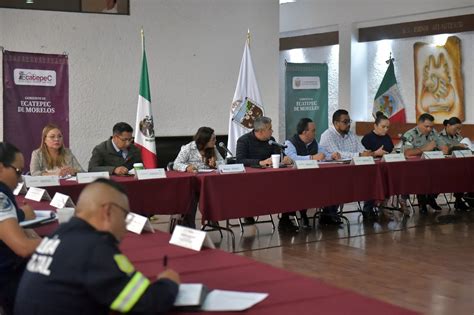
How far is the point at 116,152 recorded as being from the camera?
19.4 feet

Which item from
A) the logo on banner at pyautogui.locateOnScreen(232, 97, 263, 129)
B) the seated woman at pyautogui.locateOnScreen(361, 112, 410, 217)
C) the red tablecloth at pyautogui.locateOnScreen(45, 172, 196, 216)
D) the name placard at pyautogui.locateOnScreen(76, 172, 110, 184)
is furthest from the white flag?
the name placard at pyautogui.locateOnScreen(76, 172, 110, 184)

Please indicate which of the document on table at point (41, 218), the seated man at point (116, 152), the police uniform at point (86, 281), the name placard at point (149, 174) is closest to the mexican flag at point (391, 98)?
the seated man at point (116, 152)

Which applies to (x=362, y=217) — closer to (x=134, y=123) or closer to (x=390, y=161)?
(x=390, y=161)

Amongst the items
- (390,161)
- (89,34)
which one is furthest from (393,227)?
(89,34)

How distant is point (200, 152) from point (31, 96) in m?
2.28

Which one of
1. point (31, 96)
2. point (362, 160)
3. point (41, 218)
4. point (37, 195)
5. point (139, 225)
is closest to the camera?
point (139, 225)

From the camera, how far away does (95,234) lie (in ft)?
6.03

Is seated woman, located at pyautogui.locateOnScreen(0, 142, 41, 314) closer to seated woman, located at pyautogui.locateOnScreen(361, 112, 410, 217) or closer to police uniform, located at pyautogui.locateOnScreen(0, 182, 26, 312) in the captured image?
police uniform, located at pyautogui.locateOnScreen(0, 182, 26, 312)

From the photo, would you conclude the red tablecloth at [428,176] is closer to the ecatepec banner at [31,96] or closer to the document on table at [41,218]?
the ecatepec banner at [31,96]

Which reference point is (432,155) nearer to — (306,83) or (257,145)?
(257,145)

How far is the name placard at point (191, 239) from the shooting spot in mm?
2582

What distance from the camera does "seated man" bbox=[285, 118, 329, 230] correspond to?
22.0ft

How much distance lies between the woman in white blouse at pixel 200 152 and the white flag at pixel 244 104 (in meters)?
2.10

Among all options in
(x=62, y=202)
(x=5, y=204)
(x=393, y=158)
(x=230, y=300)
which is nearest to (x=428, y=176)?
(x=393, y=158)
